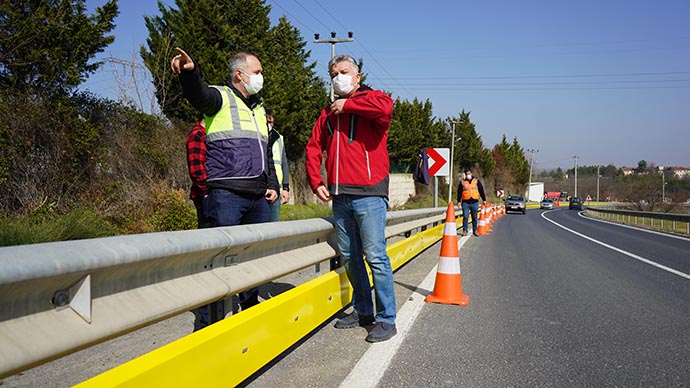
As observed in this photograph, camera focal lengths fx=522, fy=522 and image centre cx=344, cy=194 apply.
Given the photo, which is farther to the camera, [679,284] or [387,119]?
[679,284]

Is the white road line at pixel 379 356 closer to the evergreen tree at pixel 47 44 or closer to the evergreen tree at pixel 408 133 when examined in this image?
the evergreen tree at pixel 47 44

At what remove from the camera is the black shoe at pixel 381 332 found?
3.92 m

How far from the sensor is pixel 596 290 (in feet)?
20.7

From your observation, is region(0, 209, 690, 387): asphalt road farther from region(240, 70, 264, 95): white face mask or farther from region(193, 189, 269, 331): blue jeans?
region(240, 70, 264, 95): white face mask

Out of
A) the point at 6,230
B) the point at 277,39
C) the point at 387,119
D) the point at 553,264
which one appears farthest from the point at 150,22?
the point at 387,119

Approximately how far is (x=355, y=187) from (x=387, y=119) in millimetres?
Answer: 549

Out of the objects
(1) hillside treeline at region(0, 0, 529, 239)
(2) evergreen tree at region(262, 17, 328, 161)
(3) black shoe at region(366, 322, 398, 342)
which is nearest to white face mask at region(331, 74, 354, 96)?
(3) black shoe at region(366, 322, 398, 342)

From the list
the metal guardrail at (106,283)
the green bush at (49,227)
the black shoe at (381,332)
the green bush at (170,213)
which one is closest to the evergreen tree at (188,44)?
the green bush at (170,213)

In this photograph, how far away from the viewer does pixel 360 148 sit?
389 centimetres

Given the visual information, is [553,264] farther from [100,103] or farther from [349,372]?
[100,103]

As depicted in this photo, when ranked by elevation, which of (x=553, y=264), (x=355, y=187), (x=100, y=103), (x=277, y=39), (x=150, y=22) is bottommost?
(x=553, y=264)

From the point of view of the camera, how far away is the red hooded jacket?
3.79 meters

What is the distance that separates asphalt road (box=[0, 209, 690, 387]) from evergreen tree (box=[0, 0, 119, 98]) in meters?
7.53

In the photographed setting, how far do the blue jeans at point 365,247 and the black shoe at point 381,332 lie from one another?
4cm
